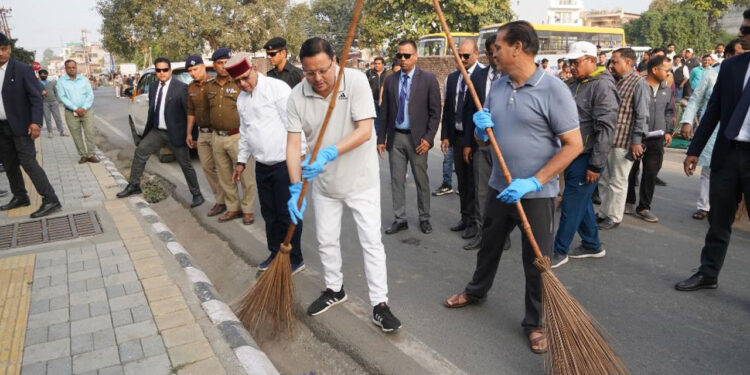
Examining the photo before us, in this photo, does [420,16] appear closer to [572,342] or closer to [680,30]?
[572,342]

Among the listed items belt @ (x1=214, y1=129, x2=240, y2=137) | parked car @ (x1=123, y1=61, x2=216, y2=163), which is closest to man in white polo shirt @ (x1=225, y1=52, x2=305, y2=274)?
Answer: belt @ (x1=214, y1=129, x2=240, y2=137)

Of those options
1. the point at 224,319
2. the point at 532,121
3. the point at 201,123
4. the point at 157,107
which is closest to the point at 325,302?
the point at 224,319

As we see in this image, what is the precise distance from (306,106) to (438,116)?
7.31 feet

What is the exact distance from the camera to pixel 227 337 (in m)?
3.13

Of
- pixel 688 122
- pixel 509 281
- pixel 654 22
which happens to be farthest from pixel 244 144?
pixel 654 22

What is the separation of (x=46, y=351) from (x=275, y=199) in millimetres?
2015

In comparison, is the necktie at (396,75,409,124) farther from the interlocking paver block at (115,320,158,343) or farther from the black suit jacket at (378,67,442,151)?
the interlocking paver block at (115,320,158,343)

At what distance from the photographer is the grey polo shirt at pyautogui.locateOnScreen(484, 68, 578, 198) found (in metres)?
2.71

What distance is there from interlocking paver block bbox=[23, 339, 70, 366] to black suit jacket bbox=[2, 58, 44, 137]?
3730 mm

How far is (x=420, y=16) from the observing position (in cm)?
3080

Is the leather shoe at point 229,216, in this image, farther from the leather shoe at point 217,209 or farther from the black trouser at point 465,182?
the black trouser at point 465,182

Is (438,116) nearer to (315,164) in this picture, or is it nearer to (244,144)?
(244,144)

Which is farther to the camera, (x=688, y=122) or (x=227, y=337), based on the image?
(x=688, y=122)

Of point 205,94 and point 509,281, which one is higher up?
point 205,94
